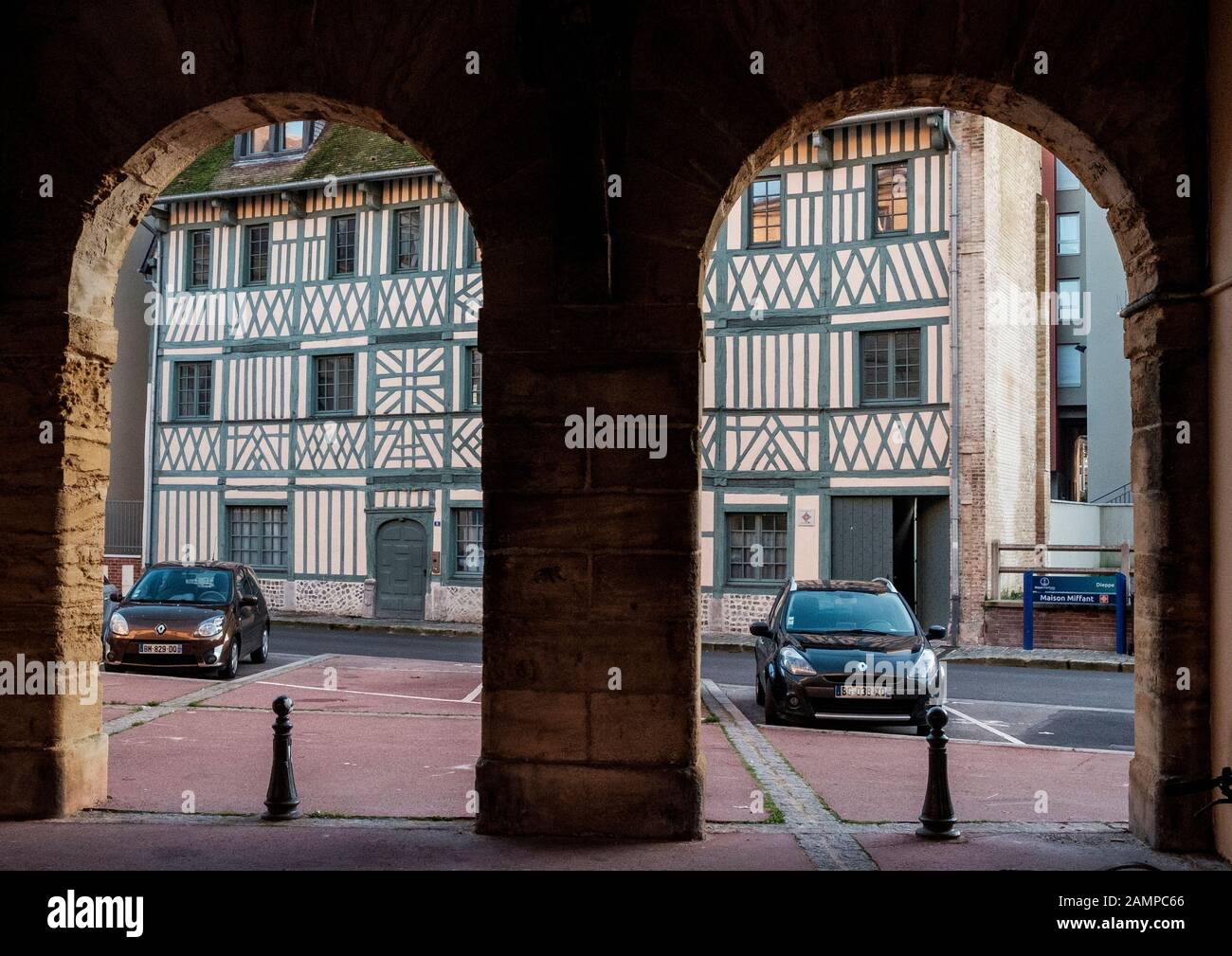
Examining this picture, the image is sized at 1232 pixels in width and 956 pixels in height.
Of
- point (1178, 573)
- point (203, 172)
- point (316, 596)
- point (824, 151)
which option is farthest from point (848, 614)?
point (203, 172)

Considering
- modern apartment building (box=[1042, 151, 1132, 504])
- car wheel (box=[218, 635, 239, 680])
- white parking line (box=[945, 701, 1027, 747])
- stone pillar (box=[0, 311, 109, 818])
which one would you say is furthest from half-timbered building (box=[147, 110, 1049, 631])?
modern apartment building (box=[1042, 151, 1132, 504])

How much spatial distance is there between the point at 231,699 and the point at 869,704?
6.32 metres

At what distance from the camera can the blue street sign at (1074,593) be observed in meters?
17.0

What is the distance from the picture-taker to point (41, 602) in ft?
20.1

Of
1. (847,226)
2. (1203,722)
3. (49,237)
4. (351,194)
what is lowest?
(1203,722)

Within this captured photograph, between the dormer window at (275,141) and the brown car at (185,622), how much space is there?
477 inches

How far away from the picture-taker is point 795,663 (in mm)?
10156

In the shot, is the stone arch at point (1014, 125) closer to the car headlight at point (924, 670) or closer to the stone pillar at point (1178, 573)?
the stone pillar at point (1178, 573)

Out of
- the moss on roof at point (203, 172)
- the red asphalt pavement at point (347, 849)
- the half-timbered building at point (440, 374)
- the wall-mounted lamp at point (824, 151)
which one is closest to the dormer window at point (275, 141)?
the half-timbered building at point (440, 374)

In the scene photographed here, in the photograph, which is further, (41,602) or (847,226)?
(847,226)

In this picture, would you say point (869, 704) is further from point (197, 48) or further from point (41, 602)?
point (197, 48)

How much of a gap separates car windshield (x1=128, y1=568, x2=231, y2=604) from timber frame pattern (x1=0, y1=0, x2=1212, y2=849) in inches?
356

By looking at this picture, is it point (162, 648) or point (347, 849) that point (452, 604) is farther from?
point (347, 849)

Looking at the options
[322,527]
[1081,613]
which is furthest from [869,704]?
[322,527]
